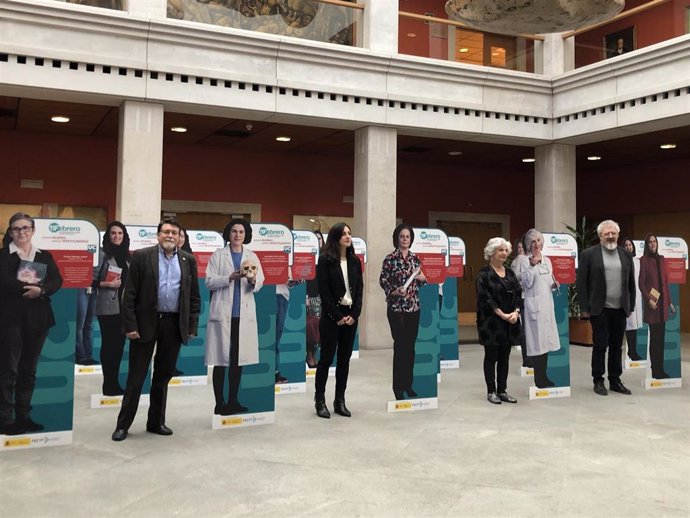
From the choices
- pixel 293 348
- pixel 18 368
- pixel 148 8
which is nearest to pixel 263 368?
pixel 293 348

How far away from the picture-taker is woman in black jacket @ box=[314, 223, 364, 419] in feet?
17.3

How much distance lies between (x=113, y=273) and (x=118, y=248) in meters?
0.25

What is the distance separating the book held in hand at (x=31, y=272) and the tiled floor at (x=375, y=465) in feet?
3.85

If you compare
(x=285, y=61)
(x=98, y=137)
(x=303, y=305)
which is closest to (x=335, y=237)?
(x=303, y=305)

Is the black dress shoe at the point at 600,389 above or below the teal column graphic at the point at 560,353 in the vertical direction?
below

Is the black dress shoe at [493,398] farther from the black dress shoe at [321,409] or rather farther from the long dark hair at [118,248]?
the long dark hair at [118,248]

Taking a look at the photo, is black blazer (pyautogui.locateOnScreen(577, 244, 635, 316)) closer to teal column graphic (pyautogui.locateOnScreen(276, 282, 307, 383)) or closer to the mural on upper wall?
teal column graphic (pyautogui.locateOnScreen(276, 282, 307, 383))

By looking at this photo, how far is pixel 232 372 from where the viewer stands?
4.99 meters

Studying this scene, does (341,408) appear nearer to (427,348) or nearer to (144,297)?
(427,348)

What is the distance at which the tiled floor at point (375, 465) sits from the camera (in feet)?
11.1

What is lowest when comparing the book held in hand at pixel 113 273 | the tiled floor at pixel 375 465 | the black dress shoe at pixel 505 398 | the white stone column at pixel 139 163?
the tiled floor at pixel 375 465

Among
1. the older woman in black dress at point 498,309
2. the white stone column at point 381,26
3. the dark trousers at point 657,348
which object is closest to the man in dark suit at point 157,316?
the older woman in black dress at point 498,309

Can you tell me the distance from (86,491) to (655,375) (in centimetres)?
590

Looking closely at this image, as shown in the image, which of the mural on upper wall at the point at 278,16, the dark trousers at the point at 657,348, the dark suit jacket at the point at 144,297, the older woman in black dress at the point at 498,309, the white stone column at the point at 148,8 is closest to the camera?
the dark suit jacket at the point at 144,297
